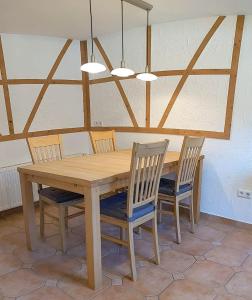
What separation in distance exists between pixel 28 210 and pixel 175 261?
1425mm

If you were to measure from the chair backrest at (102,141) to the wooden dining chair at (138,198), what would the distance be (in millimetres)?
1214

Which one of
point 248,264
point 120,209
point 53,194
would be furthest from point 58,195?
point 248,264

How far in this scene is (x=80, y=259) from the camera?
8.42ft

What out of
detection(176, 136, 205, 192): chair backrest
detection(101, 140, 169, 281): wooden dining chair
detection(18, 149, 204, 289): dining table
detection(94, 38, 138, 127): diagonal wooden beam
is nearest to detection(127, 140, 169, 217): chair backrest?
detection(101, 140, 169, 281): wooden dining chair

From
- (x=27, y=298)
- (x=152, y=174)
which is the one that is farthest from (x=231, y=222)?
(x=27, y=298)

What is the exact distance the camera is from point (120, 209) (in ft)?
7.56

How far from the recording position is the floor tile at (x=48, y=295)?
205 centimetres

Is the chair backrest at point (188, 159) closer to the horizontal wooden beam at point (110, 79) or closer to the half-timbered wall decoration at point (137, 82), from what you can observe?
the half-timbered wall decoration at point (137, 82)

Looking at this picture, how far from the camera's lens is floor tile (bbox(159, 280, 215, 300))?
2.04 m

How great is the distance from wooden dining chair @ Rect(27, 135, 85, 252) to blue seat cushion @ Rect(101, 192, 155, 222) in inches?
15.2

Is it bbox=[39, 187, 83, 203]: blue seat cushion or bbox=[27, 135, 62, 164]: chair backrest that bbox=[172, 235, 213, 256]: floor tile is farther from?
bbox=[27, 135, 62, 164]: chair backrest

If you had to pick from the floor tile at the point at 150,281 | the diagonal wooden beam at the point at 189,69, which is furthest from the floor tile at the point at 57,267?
the diagonal wooden beam at the point at 189,69

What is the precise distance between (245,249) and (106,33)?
318 centimetres

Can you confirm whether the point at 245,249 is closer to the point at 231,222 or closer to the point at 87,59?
the point at 231,222
